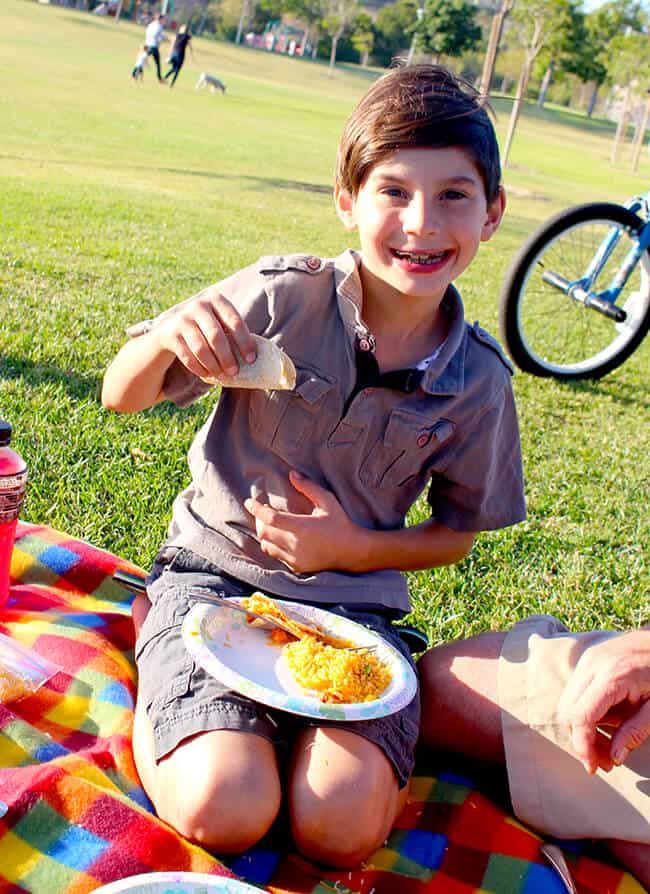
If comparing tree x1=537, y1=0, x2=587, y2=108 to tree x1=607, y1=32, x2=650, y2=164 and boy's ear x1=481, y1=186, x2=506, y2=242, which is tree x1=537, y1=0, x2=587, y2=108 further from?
boy's ear x1=481, y1=186, x2=506, y2=242

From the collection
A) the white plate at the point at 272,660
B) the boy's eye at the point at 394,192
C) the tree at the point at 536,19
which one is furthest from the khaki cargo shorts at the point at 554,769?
the tree at the point at 536,19

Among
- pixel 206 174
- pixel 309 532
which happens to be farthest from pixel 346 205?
pixel 206 174

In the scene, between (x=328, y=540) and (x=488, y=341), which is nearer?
(x=328, y=540)

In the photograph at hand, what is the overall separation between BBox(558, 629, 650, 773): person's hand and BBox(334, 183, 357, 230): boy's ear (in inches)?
45.2

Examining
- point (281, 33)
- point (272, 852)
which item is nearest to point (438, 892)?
point (272, 852)

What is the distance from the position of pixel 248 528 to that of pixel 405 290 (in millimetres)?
641

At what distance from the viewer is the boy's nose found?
88.0 inches

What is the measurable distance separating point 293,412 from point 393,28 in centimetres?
8367

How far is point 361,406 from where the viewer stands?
2336 millimetres

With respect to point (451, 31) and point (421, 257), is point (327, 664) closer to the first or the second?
point (421, 257)

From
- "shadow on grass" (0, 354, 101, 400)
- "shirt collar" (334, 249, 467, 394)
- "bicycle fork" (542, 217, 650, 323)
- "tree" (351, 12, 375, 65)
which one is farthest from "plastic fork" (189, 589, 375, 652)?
"tree" (351, 12, 375, 65)

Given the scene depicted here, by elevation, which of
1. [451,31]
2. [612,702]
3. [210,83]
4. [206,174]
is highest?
[451,31]

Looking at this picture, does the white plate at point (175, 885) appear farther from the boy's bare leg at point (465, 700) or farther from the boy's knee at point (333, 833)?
the boy's bare leg at point (465, 700)

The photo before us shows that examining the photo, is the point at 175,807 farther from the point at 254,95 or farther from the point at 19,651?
the point at 254,95
